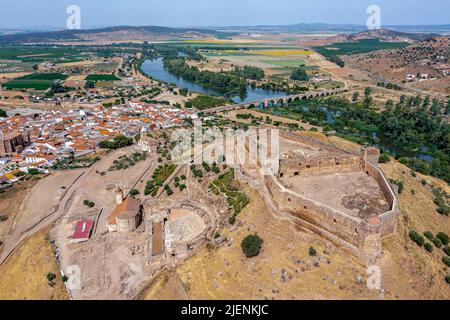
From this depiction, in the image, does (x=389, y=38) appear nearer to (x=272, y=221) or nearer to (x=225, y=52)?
(x=225, y=52)

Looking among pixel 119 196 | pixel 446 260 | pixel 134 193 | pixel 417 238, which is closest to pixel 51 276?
pixel 119 196

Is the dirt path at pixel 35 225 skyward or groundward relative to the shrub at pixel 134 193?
groundward

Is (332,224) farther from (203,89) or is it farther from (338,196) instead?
(203,89)

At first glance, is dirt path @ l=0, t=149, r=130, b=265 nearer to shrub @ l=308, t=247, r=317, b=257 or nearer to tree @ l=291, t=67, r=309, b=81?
shrub @ l=308, t=247, r=317, b=257

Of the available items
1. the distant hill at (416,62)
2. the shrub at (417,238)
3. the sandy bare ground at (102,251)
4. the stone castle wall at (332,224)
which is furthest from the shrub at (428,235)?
the distant hill at (416,62)

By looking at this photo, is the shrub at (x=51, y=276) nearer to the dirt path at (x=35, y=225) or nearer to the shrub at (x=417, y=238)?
the dirt path at (x=35, y=225)

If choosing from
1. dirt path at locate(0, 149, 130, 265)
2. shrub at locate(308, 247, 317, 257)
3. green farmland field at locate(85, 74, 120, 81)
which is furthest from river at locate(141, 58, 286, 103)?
shrub at locate(308, 247, 317, 257)
